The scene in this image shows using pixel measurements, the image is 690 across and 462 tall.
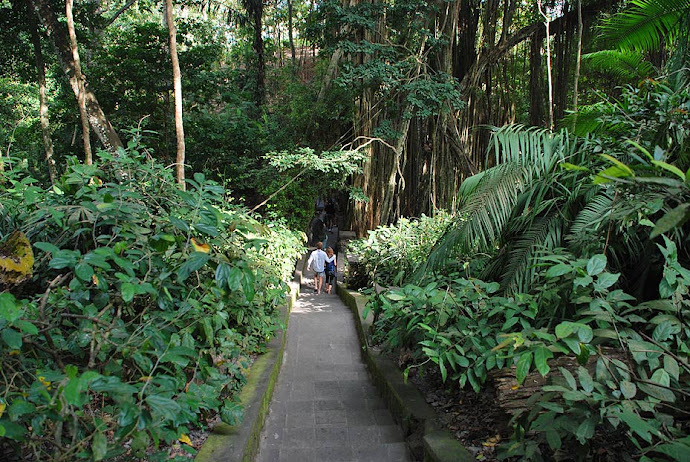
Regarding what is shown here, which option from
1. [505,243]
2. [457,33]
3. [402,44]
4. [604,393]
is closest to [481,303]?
[505,243]

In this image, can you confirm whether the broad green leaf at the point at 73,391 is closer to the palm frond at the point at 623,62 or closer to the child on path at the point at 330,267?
the palm frond at the point at 623,62

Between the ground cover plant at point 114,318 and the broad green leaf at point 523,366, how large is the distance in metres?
0.99

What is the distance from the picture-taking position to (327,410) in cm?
344

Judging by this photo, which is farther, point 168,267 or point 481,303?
point 481,303

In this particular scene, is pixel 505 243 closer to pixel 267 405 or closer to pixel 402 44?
pixel 267 405

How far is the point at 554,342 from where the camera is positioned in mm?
1725

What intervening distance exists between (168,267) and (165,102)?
9462 mm

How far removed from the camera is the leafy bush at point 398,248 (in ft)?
19.9

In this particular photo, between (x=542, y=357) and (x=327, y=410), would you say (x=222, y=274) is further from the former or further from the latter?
(x=327, y=410)

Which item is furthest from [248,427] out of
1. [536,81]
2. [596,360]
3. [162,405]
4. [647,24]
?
[536,81]

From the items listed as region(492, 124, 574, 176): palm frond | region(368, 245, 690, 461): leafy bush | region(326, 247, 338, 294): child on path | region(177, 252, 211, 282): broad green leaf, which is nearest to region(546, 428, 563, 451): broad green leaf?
region(368, 245, 690, 461): leafy bush

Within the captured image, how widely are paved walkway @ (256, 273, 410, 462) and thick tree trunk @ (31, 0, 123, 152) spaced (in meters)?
4.47

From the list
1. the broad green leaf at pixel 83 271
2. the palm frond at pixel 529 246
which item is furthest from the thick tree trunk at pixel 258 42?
the broad green leaf at pixel 83 271

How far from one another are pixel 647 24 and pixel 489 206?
229cm
